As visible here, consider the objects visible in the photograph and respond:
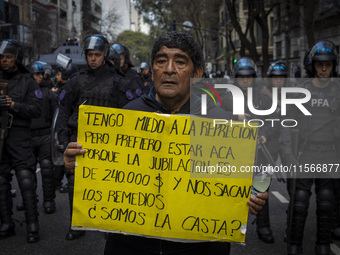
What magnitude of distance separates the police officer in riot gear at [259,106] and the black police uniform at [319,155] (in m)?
0.48

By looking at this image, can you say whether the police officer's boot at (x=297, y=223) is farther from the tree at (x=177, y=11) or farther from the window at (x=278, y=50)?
the tree at (x=177, y=11)

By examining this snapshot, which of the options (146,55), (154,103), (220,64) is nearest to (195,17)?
(220,64)

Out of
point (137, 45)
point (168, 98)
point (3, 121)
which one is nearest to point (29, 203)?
point (3, 121)

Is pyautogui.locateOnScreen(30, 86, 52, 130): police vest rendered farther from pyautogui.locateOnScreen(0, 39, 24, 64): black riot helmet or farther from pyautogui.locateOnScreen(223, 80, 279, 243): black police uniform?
pyautogui.locateOnScreen(223, 80, 279, 243): black police uniform

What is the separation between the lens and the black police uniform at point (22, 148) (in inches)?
199

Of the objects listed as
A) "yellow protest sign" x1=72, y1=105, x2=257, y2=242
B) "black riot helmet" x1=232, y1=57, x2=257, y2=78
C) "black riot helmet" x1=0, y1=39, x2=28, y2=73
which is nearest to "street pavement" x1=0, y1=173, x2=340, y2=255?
"black riot helmet" x1=0, y1=39, x2=28, y2=73

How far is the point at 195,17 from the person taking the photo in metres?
41.0

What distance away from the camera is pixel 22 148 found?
508cm

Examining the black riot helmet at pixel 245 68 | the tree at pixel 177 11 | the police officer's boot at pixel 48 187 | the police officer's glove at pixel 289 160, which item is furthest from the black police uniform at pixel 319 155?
the tree at pixel 177 11

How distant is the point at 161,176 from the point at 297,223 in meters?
2.58

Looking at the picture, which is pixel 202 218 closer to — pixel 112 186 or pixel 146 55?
pixel 112 186

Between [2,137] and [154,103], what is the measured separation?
9.24 feet

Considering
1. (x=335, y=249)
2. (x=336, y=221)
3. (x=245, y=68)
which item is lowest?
(x=335, y=249)

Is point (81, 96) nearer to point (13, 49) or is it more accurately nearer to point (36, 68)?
point (13, 49)
